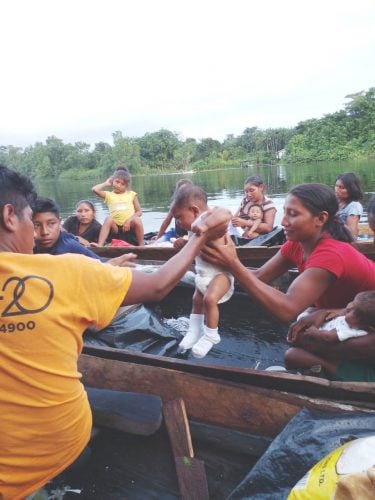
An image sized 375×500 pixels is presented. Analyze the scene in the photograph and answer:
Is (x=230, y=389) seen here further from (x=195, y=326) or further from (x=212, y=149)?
(x=212, y=149)

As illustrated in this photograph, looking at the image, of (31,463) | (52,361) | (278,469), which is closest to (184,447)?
(278,469)

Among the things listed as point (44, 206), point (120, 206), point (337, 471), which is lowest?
point (337, 471)

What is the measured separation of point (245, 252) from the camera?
4.93m

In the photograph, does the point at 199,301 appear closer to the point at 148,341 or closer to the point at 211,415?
the point at 148,341

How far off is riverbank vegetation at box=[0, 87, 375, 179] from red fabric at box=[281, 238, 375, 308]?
39251mm

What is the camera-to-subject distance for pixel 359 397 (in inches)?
71.1

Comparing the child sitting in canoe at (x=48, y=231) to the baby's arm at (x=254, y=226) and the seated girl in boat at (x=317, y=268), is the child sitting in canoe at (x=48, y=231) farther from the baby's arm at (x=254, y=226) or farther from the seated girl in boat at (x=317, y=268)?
the baby's arm at (x=254, y=226)

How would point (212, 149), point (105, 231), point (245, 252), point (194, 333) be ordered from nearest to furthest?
point (194, 333) → point (245, 252) → point (105, 231) → point (212, 149)

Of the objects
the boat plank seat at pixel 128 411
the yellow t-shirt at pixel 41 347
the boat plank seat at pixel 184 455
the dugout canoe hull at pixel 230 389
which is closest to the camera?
the yellow t-shirt at pixel 41 347

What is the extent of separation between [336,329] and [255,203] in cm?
445

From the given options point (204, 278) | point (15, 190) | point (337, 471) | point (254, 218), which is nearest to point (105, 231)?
point (254, 218)

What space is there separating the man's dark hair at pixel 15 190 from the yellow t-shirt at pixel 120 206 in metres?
5.79

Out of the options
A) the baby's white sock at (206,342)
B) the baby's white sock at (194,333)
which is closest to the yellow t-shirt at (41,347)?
the baby's white sock at (206,342)

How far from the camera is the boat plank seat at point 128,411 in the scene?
6.88 ft
